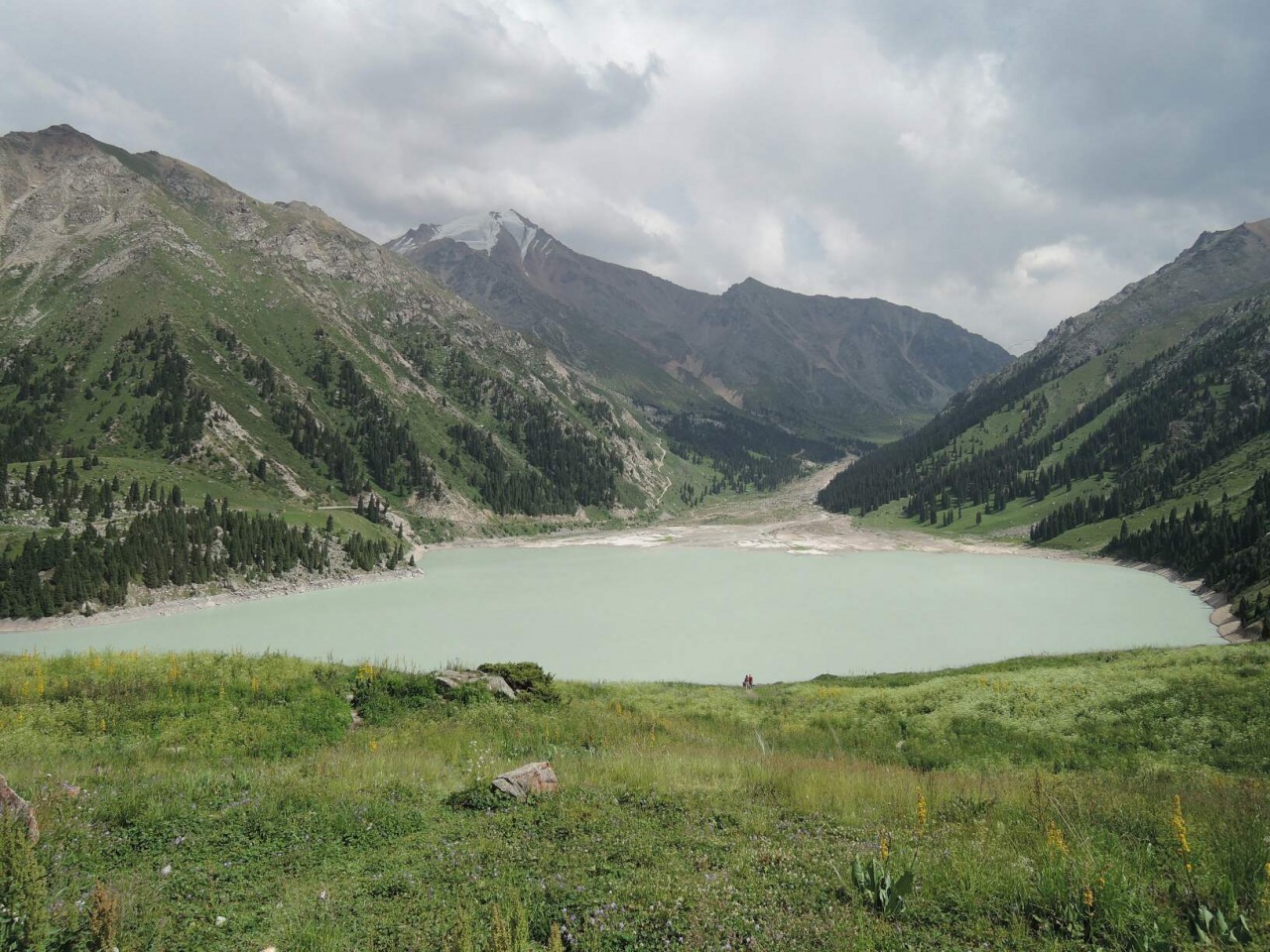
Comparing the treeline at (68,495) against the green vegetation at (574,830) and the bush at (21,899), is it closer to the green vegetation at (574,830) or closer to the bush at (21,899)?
the green vegetation at (574,830)

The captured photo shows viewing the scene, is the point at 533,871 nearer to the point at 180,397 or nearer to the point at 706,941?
the point at 706,941

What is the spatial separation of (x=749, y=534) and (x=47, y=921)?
483 ft

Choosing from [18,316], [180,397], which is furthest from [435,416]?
[18,316]

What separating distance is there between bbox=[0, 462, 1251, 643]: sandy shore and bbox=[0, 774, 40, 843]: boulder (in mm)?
68236

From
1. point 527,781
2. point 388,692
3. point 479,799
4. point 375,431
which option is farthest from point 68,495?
point 527,781

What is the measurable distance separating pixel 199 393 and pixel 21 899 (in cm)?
13879

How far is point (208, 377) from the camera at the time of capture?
410 feet

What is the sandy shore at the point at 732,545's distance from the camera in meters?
59.3

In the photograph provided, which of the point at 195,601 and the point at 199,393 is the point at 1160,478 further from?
the point at 199,393

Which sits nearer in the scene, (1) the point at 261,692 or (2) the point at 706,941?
(2) the point at 706,941

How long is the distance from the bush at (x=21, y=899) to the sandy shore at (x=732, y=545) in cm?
6828

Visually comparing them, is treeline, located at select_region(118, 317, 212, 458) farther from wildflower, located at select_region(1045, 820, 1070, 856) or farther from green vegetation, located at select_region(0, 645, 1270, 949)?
wildflower, located at select_region(1045, 820, 1070, 856)

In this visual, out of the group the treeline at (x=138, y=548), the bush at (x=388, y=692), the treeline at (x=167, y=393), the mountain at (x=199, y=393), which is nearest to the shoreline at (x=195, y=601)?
the treeline at (x=138, y=548)

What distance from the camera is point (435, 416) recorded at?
7062 inches
